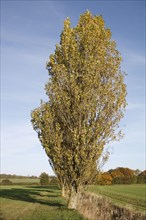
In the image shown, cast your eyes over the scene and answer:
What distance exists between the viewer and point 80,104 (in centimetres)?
2236

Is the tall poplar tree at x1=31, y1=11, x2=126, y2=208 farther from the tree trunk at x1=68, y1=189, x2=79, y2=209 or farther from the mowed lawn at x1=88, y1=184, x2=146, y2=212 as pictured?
the mowed lawn at x1=88, y1=184, x2=146, y2=212

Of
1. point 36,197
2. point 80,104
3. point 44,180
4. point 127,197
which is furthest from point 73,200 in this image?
point 44,180

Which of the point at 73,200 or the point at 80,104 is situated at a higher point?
the point at 80,104

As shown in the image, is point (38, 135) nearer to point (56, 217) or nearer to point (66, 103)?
point (66, 103)

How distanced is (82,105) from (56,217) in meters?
7.74

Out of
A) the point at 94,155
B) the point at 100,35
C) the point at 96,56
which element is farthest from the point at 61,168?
the point at 100,35

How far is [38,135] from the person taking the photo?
2428cm

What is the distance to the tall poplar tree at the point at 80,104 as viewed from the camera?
21969 mm

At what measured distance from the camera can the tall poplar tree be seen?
72.1ft

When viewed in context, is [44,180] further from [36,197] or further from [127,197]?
[36,197]

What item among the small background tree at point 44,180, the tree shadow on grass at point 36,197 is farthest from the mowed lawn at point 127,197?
the small background tree at point 44,180

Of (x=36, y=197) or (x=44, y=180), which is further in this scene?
(x=44, y=180)

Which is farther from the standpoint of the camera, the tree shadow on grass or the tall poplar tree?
the tree shadow on grass

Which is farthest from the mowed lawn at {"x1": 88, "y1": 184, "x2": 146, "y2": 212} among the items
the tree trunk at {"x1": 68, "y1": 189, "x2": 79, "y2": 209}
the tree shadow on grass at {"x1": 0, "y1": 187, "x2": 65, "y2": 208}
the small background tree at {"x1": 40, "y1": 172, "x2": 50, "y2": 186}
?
the small background tree at {"x1": 40, "y1": 172, "x2": 50, "y2": 186}
